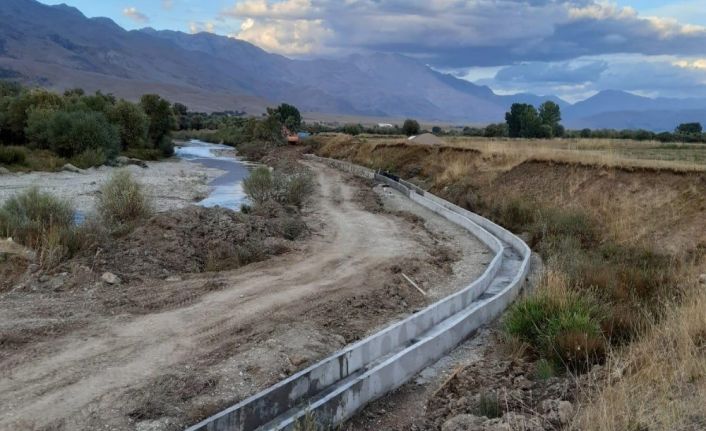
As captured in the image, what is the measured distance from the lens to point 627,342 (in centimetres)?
984

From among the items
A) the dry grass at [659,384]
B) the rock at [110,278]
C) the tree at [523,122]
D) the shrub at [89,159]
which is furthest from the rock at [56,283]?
the tree at [523,122]

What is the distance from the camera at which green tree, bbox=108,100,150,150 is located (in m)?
63.8

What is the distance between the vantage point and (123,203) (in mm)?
19938

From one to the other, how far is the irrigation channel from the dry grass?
268 centimetres

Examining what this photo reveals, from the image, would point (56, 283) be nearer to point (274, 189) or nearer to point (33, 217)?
point (33, 217)

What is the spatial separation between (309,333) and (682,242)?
11.8 meters

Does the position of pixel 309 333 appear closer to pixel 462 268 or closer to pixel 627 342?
pixel 627 342

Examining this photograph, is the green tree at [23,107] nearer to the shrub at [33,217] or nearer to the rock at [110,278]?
the shrub at [33,217]

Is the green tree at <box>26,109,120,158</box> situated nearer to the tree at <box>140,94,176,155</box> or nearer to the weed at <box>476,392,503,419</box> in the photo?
the tree at <box>140,94,176,155</box>

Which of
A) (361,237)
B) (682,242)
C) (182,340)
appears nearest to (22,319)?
(182,340)

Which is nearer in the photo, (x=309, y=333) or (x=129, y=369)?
(x=129, y=369)

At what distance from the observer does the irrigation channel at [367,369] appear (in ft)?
23.7

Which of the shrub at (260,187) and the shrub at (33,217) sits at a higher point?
the shrub at (33,217)

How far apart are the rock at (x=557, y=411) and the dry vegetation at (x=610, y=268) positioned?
0.52 feet
